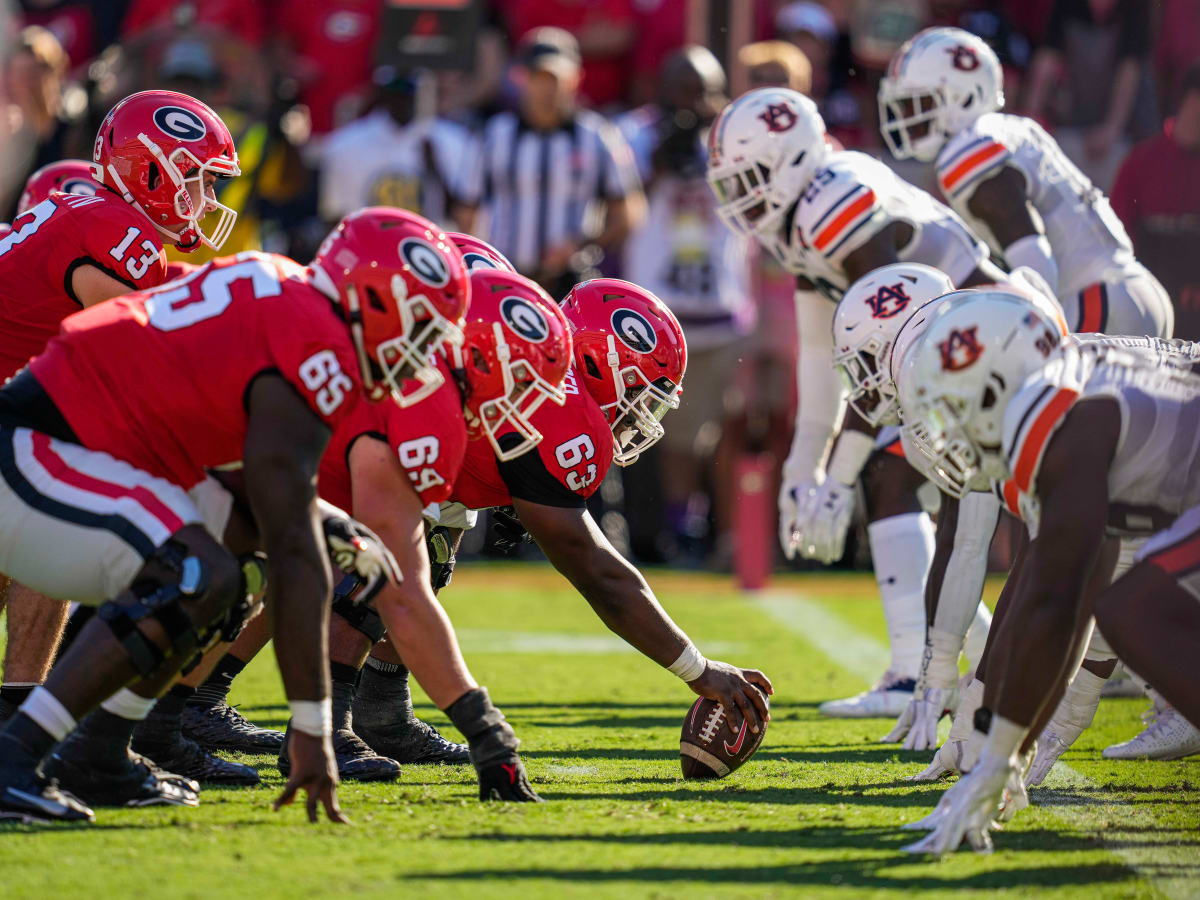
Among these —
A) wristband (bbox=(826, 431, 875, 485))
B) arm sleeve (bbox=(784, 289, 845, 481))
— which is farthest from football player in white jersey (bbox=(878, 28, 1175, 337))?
wristband (bbox=(826, 431, 875, 485))

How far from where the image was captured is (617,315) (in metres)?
5.23

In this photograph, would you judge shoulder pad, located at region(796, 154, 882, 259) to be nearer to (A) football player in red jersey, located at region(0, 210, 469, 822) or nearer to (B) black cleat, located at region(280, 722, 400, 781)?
(A) football player in red jersey, located at region(0, 210, 469, 822)

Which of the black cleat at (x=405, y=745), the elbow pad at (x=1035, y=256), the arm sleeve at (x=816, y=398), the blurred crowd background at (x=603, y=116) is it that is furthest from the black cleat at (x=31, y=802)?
the blurred crowd background at (x=603, y=116)

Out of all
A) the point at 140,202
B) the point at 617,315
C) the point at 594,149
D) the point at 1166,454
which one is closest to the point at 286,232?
the point at 594,149

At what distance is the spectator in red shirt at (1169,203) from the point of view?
8.58 m

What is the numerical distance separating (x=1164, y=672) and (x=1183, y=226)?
535 cm

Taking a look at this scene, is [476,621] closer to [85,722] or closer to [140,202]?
[140,202]

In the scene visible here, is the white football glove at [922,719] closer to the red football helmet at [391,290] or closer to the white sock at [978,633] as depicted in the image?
the white sock at [978,633]

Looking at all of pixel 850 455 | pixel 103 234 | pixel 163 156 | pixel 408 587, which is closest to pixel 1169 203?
pixel 850 455

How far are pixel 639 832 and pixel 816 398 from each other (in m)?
3.07

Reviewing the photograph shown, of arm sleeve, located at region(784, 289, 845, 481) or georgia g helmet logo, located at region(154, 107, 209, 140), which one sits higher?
georgia g helmet logo, located at region(154, 107, 209, 140)

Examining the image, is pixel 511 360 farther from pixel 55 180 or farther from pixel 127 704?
pixel 55 180

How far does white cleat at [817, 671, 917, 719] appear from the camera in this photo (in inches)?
245

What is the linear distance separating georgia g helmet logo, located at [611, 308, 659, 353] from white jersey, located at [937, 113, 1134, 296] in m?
1.99
